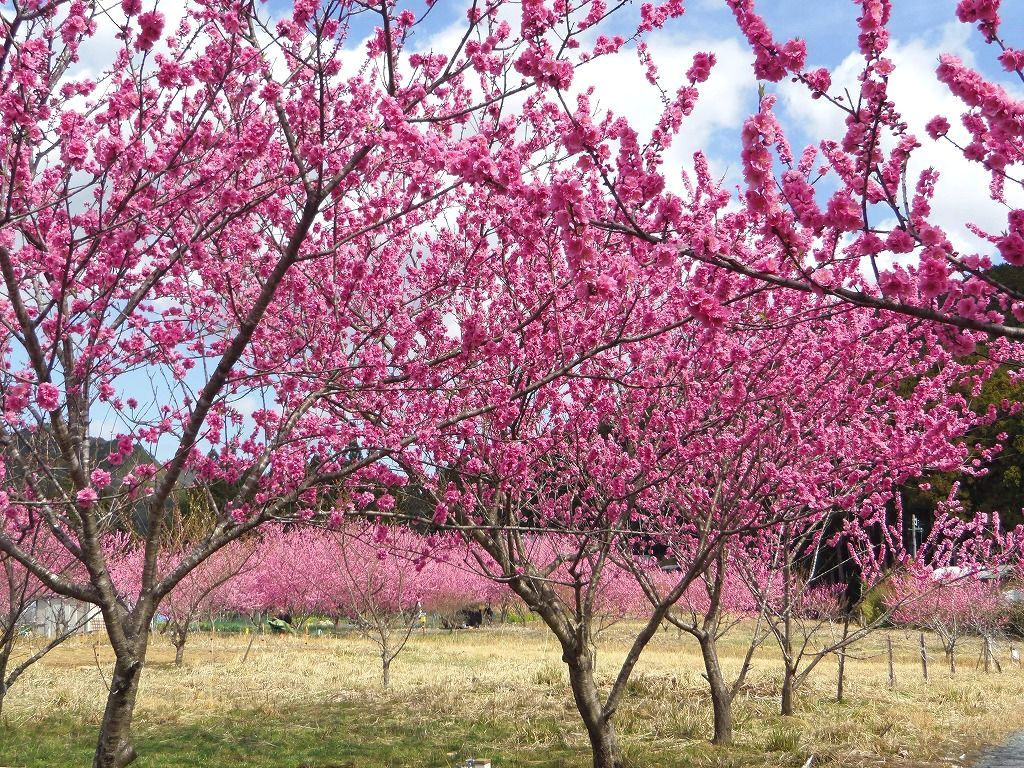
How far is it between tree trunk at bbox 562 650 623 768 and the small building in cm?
536

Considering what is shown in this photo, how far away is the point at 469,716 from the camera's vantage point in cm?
1370

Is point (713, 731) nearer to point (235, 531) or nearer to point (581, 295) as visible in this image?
point (235, 531)

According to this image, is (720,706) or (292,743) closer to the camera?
(720,706)

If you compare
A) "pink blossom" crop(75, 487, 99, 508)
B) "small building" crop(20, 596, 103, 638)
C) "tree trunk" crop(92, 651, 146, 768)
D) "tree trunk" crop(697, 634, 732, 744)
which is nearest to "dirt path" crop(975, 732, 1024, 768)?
"tree trunk" crop(697, 634, 732, 744)

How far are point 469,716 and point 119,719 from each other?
361 inches

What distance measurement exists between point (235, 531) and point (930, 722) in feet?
37.5

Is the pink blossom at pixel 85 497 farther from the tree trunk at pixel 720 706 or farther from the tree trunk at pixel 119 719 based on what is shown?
the tree trunk at pixel 720 706

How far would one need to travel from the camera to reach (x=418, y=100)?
5.40 m

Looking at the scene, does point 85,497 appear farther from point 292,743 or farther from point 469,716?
point 469,716

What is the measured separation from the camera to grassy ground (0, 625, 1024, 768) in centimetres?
1071

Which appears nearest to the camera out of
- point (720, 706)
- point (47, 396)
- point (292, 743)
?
point (47, 396)

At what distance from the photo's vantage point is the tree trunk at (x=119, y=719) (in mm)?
5266

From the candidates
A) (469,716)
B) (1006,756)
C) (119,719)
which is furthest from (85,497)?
(1006,756)

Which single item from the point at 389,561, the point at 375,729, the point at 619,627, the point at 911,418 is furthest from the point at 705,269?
the point at 619,627
